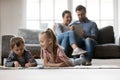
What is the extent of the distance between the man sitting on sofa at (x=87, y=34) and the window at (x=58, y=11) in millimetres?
1192

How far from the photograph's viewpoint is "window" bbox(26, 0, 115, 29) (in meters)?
5.02

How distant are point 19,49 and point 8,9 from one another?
263 cm

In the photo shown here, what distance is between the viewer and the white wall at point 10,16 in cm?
489

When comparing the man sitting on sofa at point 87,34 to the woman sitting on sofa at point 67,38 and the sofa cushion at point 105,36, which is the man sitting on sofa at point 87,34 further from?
the sofa cushion at point 105,36

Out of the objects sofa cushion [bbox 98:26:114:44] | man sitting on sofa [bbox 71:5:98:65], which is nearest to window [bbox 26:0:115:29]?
sofa cushion [bbox 98:26:114:44]

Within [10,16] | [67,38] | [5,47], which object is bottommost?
[5,47]

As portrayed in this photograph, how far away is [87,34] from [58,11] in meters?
1.39

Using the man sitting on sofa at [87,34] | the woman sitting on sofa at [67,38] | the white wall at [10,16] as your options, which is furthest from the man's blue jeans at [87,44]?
the white wall at [10,16]

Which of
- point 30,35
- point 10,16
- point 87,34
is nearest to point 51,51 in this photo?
point 87,34

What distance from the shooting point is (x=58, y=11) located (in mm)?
5047

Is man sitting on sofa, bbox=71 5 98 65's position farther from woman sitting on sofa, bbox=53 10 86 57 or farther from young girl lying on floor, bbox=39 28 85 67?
young girl lying on floor, bbox=39 28 85 67

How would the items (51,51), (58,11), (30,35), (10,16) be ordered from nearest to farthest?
(51,51)
(30,35)
(10,16)
(58,11)

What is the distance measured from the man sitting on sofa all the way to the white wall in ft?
4.71

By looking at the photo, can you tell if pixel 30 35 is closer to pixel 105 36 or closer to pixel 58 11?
pixel 58 11
